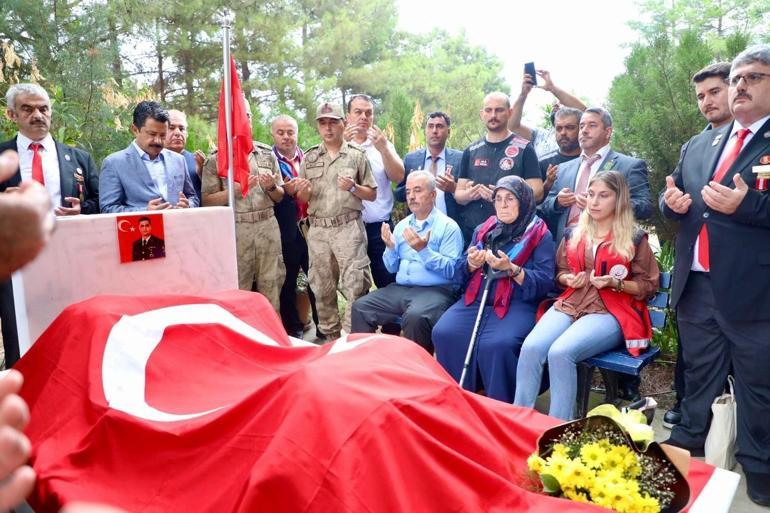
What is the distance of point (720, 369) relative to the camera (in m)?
3.12

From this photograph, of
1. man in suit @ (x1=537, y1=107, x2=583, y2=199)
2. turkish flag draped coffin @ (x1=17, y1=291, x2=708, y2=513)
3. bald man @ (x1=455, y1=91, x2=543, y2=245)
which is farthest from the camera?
man in suit @ (x1=537, y1=107, x2=583, y2=199)

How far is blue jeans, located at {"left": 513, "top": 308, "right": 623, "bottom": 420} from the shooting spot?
3.25 metres

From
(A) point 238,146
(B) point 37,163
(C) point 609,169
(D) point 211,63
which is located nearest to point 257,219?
(A) point 238,146

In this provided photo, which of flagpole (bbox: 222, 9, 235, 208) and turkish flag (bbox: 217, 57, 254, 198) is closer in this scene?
flagpole (bbox: 222, 9, 235, 208)

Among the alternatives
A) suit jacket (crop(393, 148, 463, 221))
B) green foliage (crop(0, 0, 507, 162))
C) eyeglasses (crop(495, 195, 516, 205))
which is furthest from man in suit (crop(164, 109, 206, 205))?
green foliage (crop(0, 0, 507, 162))

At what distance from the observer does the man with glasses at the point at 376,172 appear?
4.90 m

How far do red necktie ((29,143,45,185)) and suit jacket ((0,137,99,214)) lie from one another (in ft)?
0.30

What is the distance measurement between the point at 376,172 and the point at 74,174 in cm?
222

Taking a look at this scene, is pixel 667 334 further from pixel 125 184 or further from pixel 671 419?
pixel 125 184

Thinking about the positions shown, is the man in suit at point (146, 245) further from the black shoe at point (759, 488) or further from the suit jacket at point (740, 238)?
the black shoe at point (759, 488)

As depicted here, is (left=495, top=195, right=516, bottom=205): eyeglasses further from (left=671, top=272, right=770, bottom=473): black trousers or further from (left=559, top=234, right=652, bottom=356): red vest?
(left=671, top=272, right=770, bottom=473): black trousers

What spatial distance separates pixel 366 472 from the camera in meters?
1.70

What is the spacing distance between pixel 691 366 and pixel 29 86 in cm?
421

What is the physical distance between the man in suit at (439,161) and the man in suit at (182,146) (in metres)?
1.59
